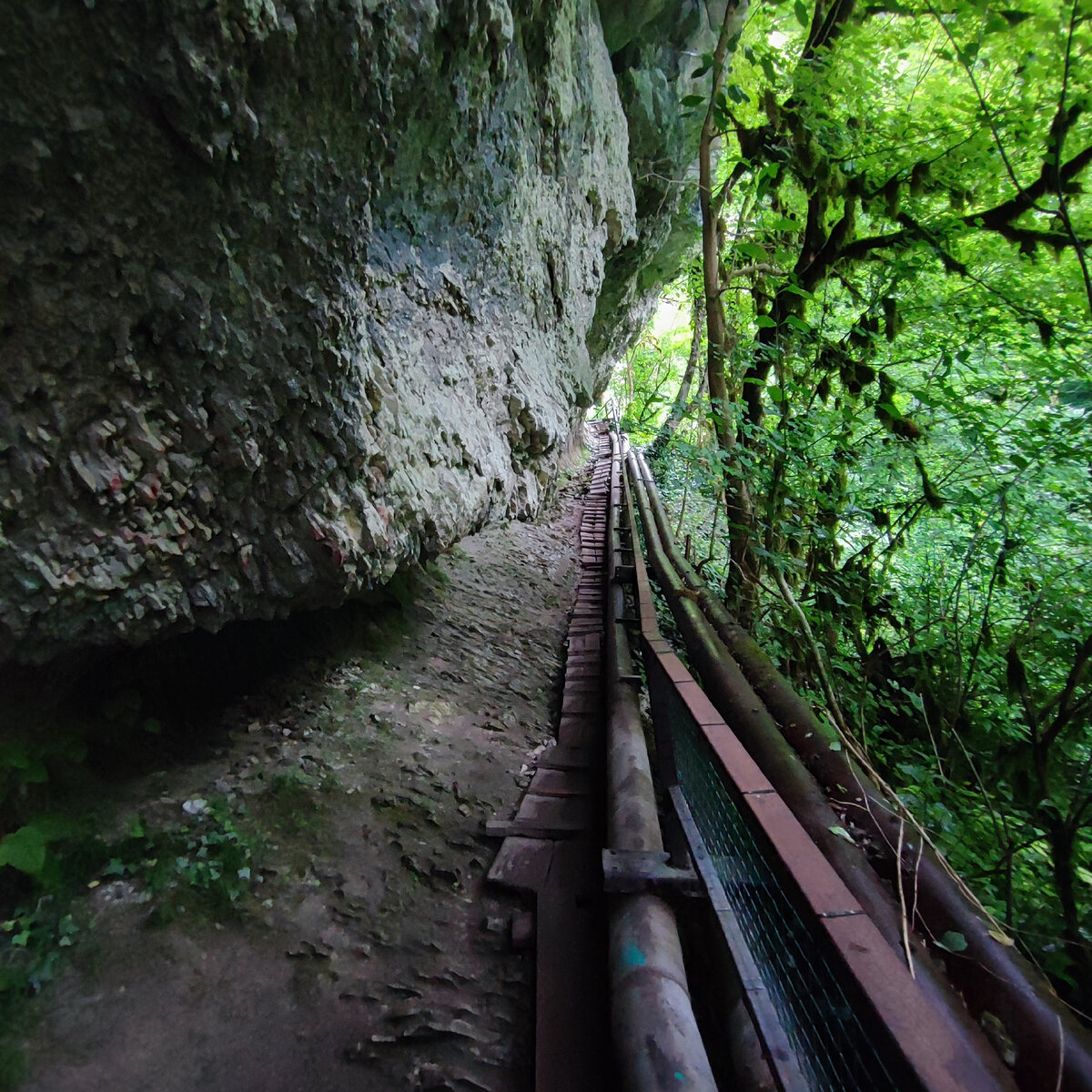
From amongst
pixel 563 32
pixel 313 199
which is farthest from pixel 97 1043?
pixel 563 32

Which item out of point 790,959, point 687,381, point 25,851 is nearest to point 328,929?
point 25,851

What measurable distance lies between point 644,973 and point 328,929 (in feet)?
4.38

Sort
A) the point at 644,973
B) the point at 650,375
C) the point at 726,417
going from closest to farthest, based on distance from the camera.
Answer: the point at 644,973 → the point at 726,417 → the point at 650,375

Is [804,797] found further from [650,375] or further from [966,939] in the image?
[650,375]

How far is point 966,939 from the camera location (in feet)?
4.86

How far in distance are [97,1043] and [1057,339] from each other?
6.17 metres

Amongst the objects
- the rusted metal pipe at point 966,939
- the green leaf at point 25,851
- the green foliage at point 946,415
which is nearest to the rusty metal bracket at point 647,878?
the rusted metal pipe at point 966,939

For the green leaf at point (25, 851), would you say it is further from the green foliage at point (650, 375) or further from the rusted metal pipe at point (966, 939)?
the green foliage at point (650, 375)

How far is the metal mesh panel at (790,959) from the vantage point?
125 cm

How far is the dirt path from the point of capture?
2.04 m

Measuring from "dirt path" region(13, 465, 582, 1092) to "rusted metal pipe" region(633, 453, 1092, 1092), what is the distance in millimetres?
1492

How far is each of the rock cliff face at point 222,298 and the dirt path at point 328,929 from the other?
0.88 metres

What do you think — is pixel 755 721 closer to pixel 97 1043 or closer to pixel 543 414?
pixel 97 1043

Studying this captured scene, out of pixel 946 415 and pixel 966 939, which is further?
pixel 946 415
